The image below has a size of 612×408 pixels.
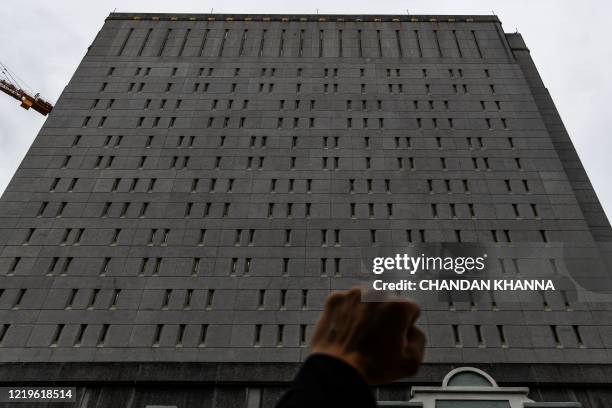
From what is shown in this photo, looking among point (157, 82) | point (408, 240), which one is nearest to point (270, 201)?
point (408, 240)

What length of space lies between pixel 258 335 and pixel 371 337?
2625 centimetres

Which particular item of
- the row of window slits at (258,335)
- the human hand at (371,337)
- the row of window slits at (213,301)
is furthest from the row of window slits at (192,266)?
the human hand at (371,337)

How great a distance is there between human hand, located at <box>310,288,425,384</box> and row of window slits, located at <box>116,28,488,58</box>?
46127 mm

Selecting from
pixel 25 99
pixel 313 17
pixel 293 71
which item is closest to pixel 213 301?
pixel 293 71

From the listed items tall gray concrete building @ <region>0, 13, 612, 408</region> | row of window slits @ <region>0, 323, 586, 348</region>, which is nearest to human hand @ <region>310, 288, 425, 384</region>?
tall gray concrete building @ <region>0, 13, 612, 408</region>

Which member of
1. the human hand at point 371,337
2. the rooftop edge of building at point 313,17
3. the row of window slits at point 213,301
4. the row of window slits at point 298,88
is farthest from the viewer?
the rooftop edge of building at point 313,17

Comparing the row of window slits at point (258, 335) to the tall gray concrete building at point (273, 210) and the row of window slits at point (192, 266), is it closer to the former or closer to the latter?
the tall gray concrete building at point (273, 210)

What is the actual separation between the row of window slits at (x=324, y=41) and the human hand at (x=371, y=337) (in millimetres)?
46127

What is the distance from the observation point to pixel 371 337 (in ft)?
8.43

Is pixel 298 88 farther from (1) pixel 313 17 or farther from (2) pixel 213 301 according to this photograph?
(2) pixel 213 301

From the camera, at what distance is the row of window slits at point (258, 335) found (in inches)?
1062

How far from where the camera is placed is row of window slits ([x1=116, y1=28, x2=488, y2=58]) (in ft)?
152

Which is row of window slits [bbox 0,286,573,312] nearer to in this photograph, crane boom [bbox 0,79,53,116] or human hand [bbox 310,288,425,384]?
human hand [bbox 310,288,425,384]

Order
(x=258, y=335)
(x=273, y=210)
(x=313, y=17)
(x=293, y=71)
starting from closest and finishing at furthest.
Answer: (x=258, y=335), (x=273, y=210), (x=293, y=71), (x=313, y=17)
